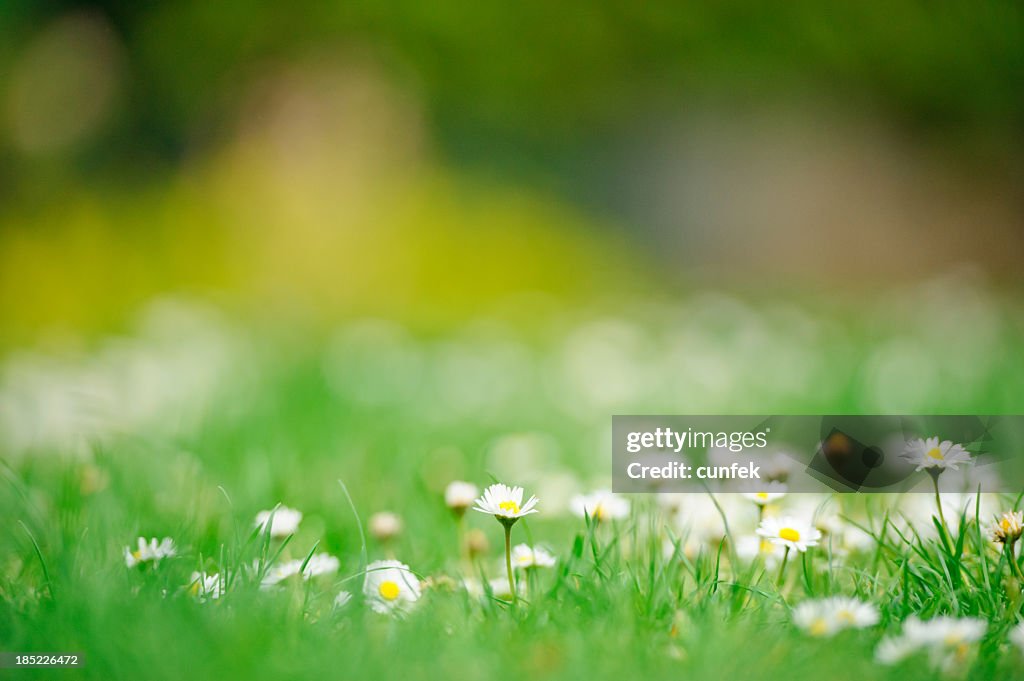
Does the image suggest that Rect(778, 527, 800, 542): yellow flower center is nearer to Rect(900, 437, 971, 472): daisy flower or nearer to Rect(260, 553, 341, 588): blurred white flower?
Rect(900, 437, 971, 472): daisy flower

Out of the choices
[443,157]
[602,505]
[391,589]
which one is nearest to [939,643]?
[602,505]

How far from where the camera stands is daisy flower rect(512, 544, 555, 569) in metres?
1.04

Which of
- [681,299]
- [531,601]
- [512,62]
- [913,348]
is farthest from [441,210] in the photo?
[531,601]

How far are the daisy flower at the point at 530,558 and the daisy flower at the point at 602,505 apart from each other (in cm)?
8

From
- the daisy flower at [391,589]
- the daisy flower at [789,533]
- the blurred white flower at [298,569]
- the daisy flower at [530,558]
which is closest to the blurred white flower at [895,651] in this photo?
the daisy flower at [789,533]

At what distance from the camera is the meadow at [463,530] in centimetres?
89

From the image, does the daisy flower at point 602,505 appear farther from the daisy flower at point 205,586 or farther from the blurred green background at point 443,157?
the blurred green background at point 443,157

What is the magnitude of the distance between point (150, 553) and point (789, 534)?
0.82m

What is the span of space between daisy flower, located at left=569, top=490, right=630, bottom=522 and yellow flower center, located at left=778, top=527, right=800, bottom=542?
0.72 ft

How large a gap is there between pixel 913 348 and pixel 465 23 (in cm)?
269

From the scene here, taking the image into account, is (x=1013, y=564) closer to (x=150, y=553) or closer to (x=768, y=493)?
(x=768, y=493)

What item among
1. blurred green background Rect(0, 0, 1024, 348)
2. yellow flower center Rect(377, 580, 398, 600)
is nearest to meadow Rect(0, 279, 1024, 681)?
yellow flower center Rect(377, 580, 398, 600)

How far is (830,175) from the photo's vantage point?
372 centimetres

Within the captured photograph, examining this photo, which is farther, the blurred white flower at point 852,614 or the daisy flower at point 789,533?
the daisy flower at point 789,533
